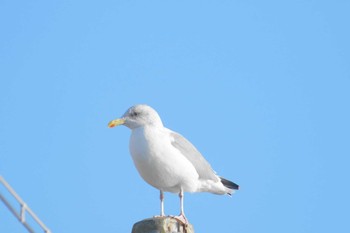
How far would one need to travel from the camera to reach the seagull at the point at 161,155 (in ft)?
43.7

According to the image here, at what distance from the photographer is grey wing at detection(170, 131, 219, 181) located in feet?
46.0

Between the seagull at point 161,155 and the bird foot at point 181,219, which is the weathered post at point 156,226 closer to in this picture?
the bird foot at point 181,219

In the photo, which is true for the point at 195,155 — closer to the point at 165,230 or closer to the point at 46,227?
the point at 165,230

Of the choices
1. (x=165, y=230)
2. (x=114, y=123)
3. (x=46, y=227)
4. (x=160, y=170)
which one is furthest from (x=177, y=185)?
(x=46, y=227)

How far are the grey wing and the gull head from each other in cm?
52

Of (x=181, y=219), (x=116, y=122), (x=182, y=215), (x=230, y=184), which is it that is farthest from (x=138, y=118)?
(x=230, y=184)

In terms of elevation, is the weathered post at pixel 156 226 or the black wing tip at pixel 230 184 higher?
the black wing tip at pixel 230 184

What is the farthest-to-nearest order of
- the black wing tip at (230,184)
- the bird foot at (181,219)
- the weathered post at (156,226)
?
the black wing tip at (230,184)
the bird foot at (181,219)
the weathered post at (156,226)

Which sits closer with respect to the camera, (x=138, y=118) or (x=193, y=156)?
(x=138, y=118)

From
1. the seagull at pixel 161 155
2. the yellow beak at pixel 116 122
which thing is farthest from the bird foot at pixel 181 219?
the yellow beak at pixel 116 122

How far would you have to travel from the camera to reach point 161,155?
13391mm

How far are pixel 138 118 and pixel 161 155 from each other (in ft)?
2.89

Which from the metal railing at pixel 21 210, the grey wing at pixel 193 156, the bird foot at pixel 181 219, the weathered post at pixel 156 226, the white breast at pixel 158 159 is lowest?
the metal railing at pixel 21 210

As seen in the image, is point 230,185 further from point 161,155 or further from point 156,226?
point 156,226
